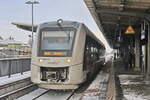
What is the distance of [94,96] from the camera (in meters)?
13.6

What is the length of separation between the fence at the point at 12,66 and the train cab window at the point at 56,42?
159 inches

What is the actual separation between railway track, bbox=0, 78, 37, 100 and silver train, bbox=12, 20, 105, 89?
101cm

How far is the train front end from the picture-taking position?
13.8 meters

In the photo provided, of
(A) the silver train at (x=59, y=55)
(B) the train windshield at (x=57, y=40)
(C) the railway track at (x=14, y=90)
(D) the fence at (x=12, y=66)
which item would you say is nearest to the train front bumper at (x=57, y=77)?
(A) the silver train at (x=59, y=55)

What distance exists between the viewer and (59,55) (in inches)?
553

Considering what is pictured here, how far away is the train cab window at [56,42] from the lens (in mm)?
14188

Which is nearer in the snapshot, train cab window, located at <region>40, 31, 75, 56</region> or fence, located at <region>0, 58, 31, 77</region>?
train cab window, located at <region>40, 31, 75, 56</region>

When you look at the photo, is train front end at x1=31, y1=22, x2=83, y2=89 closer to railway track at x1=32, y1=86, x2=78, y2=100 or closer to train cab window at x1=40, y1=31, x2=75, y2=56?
train cab window at x1=40, y1=31, x2=75, y2=56

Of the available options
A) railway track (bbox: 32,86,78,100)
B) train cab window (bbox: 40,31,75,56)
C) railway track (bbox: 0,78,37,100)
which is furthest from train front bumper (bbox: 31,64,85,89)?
railway track (bbox: 0,78,37,100)

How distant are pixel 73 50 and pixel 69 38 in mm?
601

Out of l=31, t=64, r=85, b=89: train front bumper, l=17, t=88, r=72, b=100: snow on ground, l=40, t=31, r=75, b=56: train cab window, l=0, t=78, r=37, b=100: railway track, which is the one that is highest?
l=40, t=31, r=75, b=56: train cab window

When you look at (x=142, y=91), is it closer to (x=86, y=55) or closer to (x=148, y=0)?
(x=86, y=55)

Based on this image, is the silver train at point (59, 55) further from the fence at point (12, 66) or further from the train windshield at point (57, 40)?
the fence at point (12, 66)

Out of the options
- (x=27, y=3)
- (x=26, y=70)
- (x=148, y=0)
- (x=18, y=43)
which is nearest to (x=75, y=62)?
(x=148, y=0)
